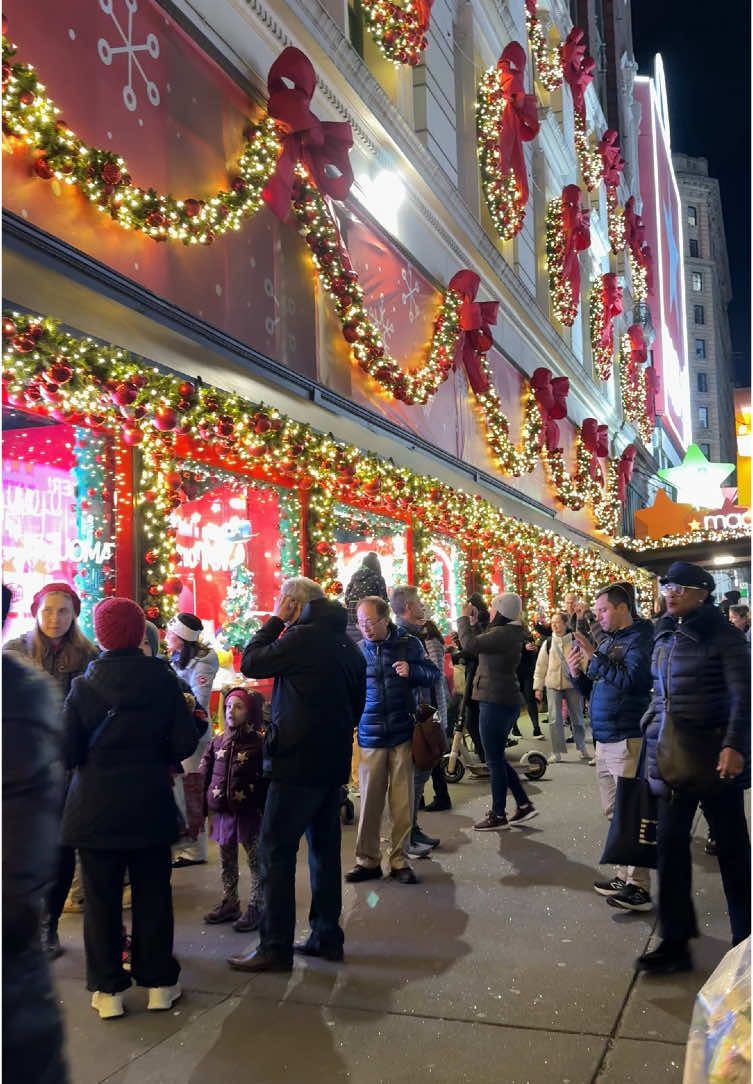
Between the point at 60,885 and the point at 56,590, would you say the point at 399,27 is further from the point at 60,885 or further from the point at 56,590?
the point at 60,885

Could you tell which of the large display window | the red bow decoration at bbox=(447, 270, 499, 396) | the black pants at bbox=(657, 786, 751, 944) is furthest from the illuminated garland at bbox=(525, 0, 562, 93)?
the black pants at bbox=(657, 786, 751, 944)

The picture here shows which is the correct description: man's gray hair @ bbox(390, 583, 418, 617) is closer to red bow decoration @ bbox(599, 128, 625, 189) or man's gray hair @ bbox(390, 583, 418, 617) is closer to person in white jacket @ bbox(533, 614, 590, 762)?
person in white jacket @ bbox(533, 614, 590, 762)

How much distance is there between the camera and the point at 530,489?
819 inches

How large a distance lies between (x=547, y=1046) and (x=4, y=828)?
2597 millimetres

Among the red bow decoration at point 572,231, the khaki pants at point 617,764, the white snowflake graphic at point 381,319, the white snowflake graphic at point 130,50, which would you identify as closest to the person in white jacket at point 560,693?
the white snowflake graphic at point 381,319

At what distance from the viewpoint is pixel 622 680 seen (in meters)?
6.05

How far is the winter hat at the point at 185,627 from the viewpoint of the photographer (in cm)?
686

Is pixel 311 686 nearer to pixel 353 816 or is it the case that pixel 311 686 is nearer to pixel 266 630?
pixel 266 630

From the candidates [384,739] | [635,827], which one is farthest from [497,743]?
[635,827]

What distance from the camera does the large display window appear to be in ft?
23.3

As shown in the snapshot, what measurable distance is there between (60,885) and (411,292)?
10.3 meters

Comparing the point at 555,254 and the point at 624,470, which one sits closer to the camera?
the point at 555,254

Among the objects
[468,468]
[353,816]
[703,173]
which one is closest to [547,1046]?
[353,816]

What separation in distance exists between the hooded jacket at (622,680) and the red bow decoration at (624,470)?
26.2m
